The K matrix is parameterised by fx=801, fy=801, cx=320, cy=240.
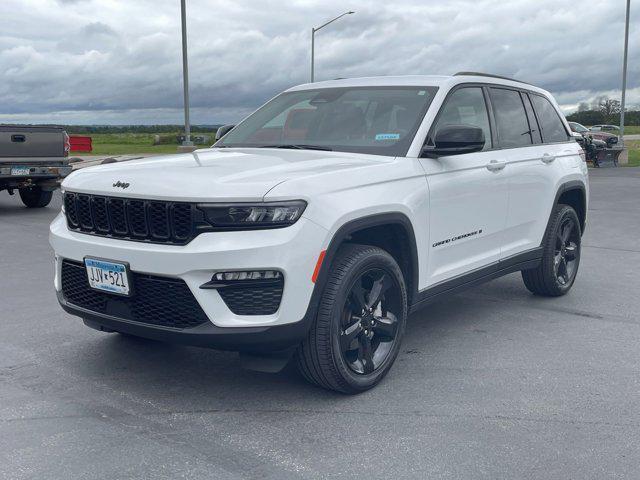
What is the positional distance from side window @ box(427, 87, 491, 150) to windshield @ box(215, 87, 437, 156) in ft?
0.48

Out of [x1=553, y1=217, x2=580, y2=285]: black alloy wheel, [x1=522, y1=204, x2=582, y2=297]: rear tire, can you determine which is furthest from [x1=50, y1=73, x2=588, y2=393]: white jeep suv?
[x1=553, y1=217, x2=580, y2=285]: black alloy wheel

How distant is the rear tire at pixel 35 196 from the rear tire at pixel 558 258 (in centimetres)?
1057

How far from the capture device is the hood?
3.89 meters

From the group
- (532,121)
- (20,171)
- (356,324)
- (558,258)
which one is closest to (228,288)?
(356,324)

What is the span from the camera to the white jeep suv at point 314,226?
3.88 metres

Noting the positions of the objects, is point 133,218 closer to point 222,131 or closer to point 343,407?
point 343,407

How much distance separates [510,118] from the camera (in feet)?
20.4

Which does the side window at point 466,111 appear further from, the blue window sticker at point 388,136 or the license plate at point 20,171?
the license plate at point 20,171

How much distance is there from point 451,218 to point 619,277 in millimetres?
3522

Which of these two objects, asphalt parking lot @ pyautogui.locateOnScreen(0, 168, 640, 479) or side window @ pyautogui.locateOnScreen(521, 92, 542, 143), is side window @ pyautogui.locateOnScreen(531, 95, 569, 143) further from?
asphalt parking lot @ pyautogui.locateOnScreen(0, 168, 640, 479)

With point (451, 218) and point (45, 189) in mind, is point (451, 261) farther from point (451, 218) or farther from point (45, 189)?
point (45, 189)

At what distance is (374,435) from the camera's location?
3.86 meters

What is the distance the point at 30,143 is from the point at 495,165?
1031cm

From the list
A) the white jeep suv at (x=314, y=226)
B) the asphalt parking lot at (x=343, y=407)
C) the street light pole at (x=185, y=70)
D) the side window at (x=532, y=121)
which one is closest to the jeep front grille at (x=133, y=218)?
the white jeep suv at (x=314, y=226)
